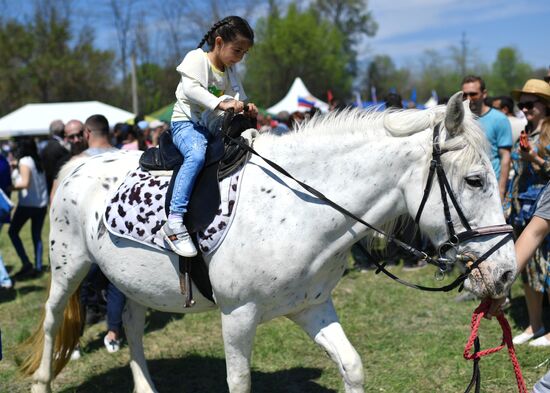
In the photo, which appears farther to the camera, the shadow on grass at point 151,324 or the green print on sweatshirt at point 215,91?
the shadow on grass at point 151,324

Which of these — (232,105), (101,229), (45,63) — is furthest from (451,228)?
(45,63)

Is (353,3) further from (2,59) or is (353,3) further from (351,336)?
(351,336)

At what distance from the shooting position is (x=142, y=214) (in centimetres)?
333

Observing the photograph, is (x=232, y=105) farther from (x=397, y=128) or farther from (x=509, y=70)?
(x=509, y=70)

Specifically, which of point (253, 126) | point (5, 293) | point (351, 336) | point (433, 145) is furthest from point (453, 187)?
point (5, 293)

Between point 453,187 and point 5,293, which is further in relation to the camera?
point 5,293

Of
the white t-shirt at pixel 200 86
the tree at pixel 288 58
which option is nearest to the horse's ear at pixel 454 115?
the white t-shirt at pixel 200 86

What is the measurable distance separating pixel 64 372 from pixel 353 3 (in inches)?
2349

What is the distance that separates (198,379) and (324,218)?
2358 mm

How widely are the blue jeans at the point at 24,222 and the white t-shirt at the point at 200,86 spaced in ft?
19.4

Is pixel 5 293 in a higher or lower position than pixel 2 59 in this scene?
lower

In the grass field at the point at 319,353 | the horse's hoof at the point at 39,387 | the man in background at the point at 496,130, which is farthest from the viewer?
the man in background at the point at 496,130

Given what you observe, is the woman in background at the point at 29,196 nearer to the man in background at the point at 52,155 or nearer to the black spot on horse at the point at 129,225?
the man in background at the point at 52,155

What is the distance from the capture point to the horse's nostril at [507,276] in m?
2.56
